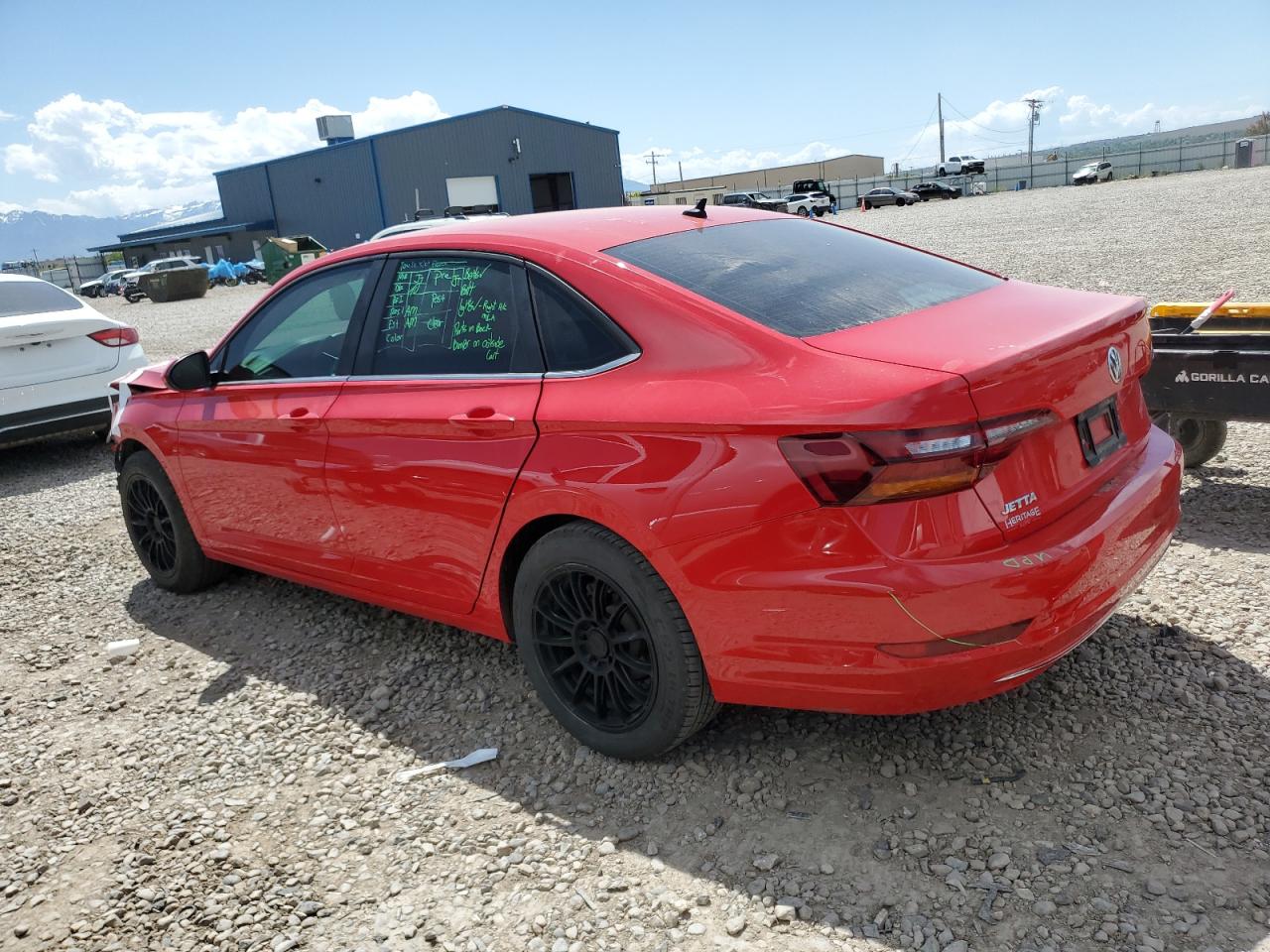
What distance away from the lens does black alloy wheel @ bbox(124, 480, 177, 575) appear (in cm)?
494

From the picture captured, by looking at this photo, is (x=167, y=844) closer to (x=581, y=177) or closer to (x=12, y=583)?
(x=12, y=583)

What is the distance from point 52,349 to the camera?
25.9 feet

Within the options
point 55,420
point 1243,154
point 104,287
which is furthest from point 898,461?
point 104,287

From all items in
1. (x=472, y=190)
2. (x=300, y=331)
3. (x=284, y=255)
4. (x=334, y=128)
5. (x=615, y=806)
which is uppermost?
(x=334, y=128)

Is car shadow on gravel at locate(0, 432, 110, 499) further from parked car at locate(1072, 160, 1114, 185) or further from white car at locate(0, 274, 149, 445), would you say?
parked car at locate(1072, 160, 1114, 185)

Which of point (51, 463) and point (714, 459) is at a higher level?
point (714, 459)

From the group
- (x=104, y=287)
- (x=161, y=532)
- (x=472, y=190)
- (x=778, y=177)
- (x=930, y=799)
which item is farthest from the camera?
(x=778, y=177)

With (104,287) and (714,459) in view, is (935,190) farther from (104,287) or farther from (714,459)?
(714,459)

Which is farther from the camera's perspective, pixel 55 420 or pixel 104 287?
pixel 104 287

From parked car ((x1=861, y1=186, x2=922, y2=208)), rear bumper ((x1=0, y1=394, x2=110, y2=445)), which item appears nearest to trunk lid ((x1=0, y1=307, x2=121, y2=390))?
rear bumper ((x1=0, y1=394, x2=110, y2=445))

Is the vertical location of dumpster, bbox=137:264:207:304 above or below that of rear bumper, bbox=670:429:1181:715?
above

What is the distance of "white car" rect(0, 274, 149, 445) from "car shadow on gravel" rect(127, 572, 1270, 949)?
17.3ft

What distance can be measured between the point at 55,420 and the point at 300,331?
16.6 ft

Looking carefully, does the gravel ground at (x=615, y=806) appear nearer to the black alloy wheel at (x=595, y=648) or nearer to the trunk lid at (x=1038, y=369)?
the black alloy wheel at (x=595, y=648)
